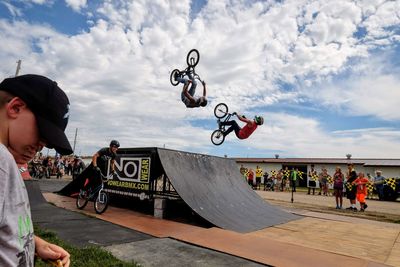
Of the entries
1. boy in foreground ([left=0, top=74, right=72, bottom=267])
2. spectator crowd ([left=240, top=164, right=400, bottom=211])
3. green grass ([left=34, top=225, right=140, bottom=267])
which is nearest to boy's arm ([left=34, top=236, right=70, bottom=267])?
boy in foreground ([left=0, top=74, right=72, bottom=267])

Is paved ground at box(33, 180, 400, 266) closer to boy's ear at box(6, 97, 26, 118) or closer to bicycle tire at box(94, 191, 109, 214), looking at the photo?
bicycle tire at box(94, 191, 109, 214)

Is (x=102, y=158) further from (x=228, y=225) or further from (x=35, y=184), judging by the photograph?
(x=228, y=225)

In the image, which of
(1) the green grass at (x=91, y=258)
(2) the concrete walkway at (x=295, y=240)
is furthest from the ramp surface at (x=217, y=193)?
(1) the green grass at (x=91, y=258)

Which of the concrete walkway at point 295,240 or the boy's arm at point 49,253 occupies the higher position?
the boy's arm at point 49,253

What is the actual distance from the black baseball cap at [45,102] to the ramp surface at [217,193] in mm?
6400

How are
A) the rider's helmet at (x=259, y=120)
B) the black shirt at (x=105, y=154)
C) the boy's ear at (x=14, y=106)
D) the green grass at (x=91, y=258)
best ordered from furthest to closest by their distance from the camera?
the rider's helmet at (x=259, y=120) < the black shirt at (x=105, y=154) < the green grass at (x=91, y=258) < the boy's ear at (x=14, y=106)

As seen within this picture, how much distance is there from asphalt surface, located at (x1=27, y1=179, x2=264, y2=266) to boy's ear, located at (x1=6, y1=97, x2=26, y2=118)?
148 inches

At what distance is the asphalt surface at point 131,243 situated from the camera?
180 inches

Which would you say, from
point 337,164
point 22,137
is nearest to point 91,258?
point 22,137

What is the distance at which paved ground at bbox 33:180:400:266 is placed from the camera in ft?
16.4

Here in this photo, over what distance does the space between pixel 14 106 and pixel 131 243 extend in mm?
4732

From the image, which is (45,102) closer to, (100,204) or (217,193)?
(100,204)

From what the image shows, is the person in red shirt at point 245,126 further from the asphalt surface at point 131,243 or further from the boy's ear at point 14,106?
the boy's ear at point 14,106

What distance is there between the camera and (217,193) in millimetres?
9273
